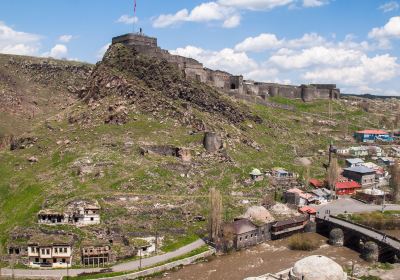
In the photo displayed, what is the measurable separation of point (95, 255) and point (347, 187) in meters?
60.4

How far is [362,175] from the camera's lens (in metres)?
103

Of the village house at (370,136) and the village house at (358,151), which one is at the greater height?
the village house at (370,136)

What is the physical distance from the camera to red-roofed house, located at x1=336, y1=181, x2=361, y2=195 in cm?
9838

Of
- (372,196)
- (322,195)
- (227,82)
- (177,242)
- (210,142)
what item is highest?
(227,82)

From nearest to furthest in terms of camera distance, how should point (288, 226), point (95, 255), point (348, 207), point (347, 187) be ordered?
1. point (95, 255)
2. point (288, 226)
3. point (348, 207)
4. point (347, 187)

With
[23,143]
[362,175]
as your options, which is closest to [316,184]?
[362,175]

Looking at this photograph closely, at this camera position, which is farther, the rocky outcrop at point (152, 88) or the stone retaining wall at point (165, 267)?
the rocky outcrop at point (152, 88)

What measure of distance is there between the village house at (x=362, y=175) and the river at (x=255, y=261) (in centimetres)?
3429

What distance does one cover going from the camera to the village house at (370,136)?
5290 inches

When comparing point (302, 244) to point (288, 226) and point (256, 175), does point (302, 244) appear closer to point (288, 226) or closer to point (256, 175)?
point (288, 226)

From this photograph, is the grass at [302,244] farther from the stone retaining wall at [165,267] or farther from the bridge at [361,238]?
the stone retaining wall at [165,267]

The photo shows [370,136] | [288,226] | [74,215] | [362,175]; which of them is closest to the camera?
[74,215]

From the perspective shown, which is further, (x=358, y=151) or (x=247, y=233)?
(x=358, y=151)

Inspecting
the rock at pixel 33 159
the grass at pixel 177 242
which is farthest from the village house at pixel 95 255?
the rock at pixel 33 159
